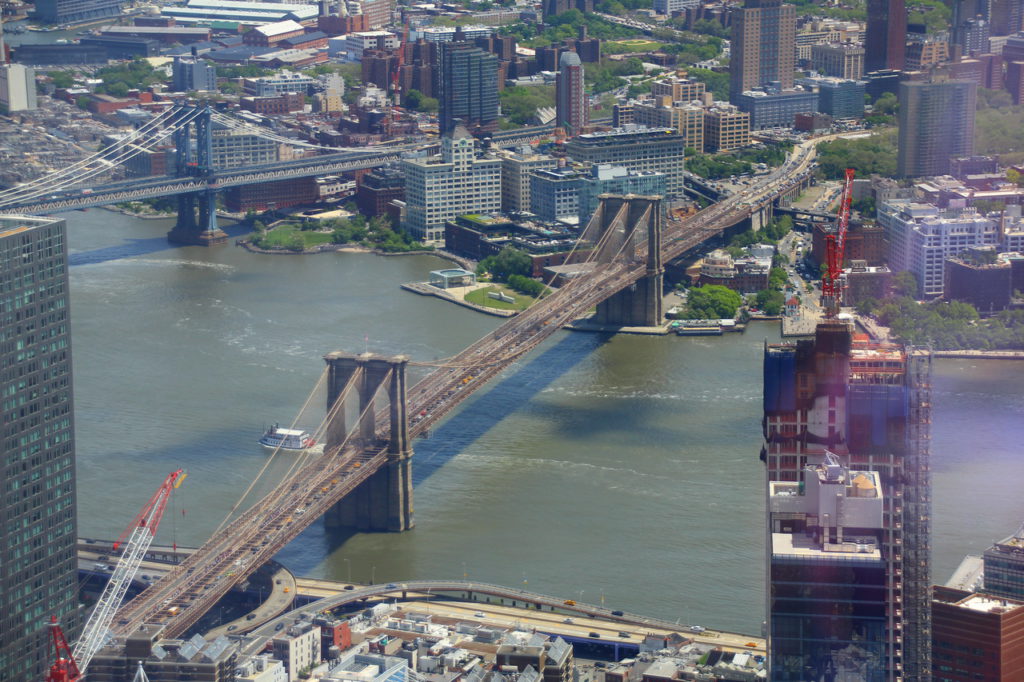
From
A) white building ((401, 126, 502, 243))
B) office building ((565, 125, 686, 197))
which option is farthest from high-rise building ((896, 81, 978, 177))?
white building ((401, 126, 502, 243))

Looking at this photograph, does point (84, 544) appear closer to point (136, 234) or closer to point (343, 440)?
point (343, 440)

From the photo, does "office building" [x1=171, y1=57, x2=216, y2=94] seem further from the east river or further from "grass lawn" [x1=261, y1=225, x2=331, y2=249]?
the east river

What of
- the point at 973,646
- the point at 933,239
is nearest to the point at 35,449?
the point at 973,646

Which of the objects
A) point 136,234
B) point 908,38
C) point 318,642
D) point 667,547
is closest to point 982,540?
point 667,547

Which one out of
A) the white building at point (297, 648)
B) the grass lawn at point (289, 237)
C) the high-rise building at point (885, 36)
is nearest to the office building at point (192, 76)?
the grass lawn at point (289, 237)

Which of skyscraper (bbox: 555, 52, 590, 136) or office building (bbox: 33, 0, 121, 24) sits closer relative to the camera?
skyscraper (bbox: 555, 52, 590, 136)

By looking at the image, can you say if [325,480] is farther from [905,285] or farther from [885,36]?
[885,36]
